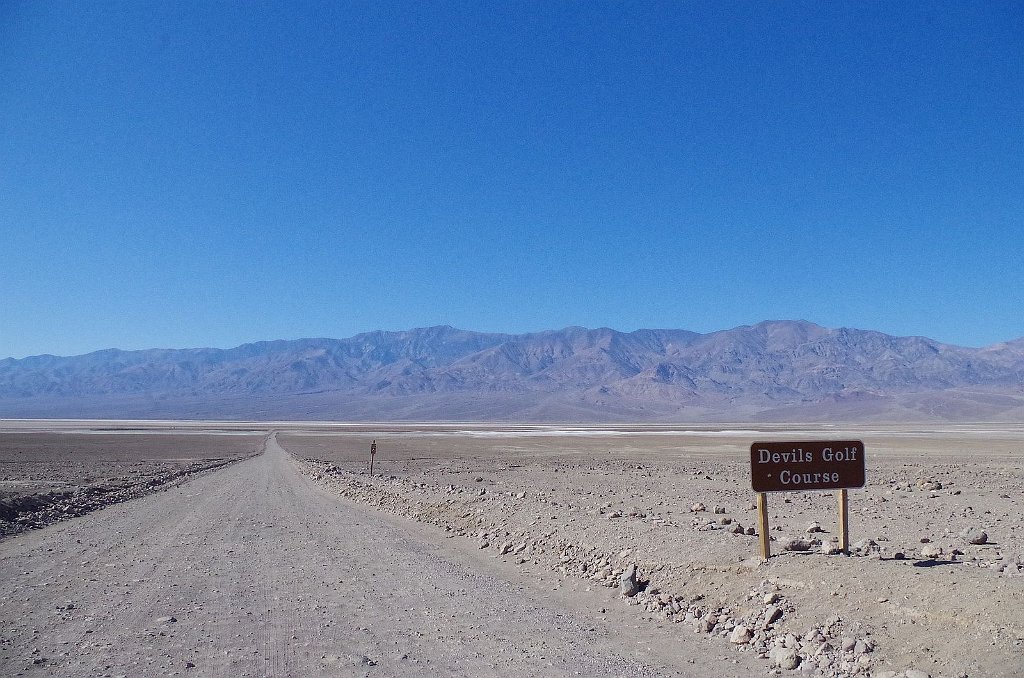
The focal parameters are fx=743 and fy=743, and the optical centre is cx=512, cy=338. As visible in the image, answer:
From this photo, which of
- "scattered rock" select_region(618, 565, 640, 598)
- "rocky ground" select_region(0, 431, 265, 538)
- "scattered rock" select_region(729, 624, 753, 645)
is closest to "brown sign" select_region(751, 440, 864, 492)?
"scattered rock" select_region(618, 565, 640, 598)

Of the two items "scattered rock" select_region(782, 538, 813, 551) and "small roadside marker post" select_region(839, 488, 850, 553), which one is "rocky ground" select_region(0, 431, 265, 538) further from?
"small roadside marker post" select_region(839, 488, 850, 553)

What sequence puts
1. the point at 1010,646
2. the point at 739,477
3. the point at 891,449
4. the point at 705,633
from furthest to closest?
1. the point at 891,449
2. the point at 739,477
3. the point at 705,633
4. the point at 1010,646

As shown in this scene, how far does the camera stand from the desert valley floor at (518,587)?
6.46 m

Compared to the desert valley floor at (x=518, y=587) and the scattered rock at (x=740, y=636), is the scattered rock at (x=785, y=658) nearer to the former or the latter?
→ the desert valley floor at (x=518, y=587)

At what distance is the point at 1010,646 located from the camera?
5816mm

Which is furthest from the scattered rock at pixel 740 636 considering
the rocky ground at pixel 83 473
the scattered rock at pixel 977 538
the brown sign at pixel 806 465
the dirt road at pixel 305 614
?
the rocky ground at pixel 83 473

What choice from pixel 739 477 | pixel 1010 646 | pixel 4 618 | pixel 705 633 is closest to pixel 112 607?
pixel 4 618

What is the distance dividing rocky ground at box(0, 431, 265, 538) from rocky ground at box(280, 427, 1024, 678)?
7282 millimetres

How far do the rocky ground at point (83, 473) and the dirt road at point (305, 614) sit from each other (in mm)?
4300

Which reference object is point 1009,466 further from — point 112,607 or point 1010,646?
point 112,607

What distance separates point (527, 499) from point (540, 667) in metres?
9.74

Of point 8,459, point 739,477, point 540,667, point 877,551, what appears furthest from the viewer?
point 8,459

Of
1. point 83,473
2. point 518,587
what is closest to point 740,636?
point 518,587

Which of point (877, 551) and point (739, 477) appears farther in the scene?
point (739, 477)
